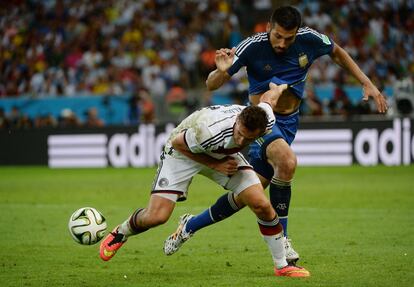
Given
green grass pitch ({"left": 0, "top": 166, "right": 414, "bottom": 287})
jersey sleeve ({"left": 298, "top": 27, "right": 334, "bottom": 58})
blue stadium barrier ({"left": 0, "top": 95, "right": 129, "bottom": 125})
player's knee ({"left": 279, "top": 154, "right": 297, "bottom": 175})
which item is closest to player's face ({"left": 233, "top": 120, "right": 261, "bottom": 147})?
player's knee ({"left": 279, "top": 154, "right": 297, "bottom": 175})

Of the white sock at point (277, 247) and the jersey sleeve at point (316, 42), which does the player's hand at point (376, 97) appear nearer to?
the jersey sleeve at point (316, 42)

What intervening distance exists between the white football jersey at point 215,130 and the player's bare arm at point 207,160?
0.05 metres

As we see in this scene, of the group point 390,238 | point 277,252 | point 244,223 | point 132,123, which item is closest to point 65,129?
point 132,123

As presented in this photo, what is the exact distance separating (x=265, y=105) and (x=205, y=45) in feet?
61.4

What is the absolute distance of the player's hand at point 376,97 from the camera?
8594mm

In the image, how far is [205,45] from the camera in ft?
85.7

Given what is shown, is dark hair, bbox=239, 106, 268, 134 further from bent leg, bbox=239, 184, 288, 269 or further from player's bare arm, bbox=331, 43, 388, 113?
player's bare arm, bbox=331, 43, 388, 113

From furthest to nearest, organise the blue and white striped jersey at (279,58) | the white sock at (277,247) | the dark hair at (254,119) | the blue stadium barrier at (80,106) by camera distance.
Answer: the blue stadium barrier at (80,106)
the blue and white striped jersey at (279,58)
the white sock at (277,247)
the dark hair at (254,119)

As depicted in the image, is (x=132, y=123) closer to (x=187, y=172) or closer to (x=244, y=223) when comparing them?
(x=244, y=223)

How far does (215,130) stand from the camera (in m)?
7.41

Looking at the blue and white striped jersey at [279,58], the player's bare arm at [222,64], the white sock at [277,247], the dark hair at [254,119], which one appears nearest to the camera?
the dark hair at [254,119]

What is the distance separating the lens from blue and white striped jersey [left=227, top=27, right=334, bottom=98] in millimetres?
8759

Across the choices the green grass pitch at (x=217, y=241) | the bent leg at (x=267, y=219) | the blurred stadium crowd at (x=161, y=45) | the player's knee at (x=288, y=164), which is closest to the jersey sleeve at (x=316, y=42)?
the player's knee at (x=288, y=164)

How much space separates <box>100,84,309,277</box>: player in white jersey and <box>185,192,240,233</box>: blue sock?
0.51 metres
